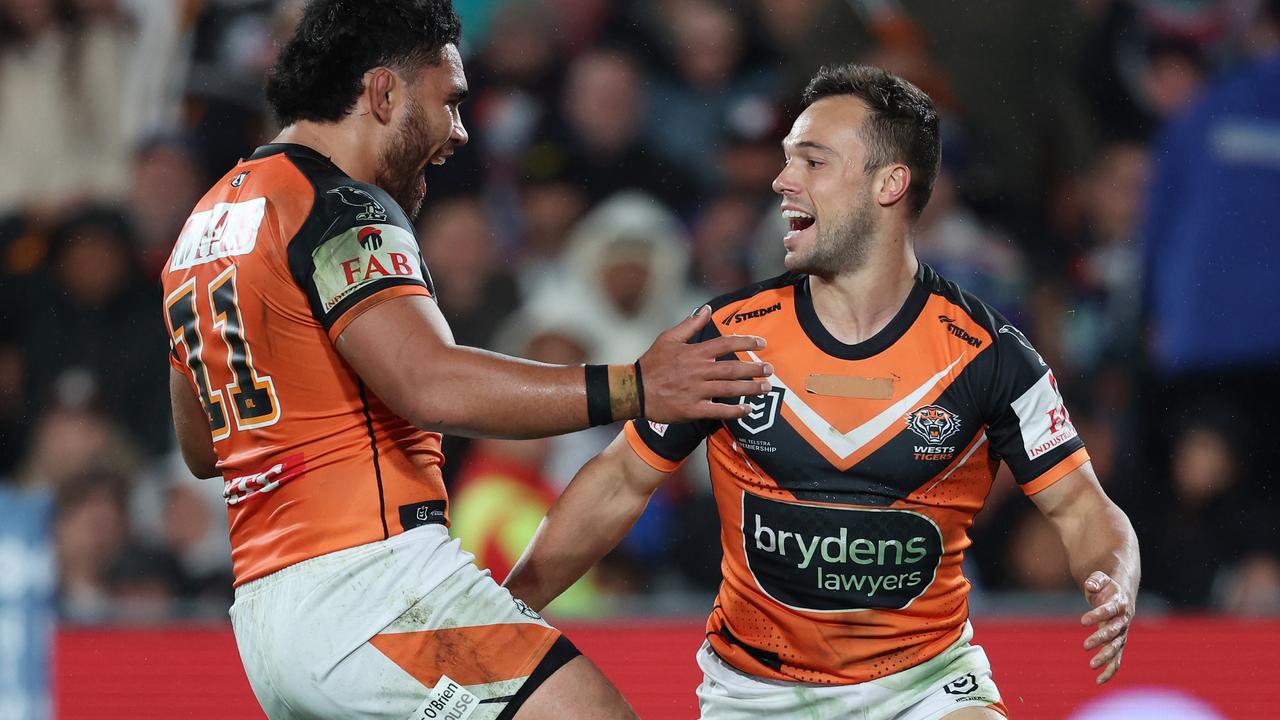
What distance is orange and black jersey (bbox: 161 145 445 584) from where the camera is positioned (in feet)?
8.52

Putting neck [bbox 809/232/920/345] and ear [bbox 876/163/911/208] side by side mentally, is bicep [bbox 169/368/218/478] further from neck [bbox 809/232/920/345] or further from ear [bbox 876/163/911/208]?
ear [bbox 876/163/911/208]

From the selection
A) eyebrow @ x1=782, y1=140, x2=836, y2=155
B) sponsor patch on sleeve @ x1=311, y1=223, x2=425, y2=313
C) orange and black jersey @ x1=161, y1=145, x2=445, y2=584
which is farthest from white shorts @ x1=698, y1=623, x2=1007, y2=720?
sponsor patch on sleeve @ x1=311, y1=223, x2=425, y2=313

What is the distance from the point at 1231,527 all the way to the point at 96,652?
4642 mm

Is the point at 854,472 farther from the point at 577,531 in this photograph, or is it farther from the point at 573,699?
the point at 573,699

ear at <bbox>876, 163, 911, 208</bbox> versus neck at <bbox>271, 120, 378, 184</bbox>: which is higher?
neck at <bbox>271, 120, 378, 184</bbox>

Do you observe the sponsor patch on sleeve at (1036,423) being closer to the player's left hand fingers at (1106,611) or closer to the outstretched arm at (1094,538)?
the outstretched arm at (1094,538)

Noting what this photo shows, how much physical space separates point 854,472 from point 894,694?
1.63 feet

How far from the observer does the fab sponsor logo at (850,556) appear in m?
3.08

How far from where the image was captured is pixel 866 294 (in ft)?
10.7

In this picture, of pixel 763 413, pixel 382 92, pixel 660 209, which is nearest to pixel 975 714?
pixel 763 413

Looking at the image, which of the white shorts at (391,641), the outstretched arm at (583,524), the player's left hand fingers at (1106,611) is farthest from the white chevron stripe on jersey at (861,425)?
the white shorts at (391,641)

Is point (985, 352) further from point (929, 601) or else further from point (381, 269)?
point (381, 269)

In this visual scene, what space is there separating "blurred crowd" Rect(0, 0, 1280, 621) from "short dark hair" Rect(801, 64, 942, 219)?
9.76 feet

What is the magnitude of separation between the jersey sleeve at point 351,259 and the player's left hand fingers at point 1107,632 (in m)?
1.42
